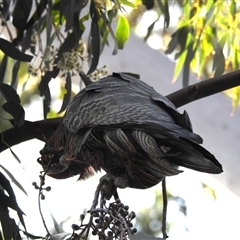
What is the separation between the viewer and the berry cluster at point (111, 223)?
0.56 meters

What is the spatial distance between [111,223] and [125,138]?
0.09 m

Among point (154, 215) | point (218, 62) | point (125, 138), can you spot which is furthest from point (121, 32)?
point (154, 215)

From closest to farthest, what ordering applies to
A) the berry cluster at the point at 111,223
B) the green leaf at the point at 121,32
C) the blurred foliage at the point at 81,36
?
the berry cluster at the point at 111,223
the blurred foliage at the point at 81,36
the green leaf at the point at 121,32

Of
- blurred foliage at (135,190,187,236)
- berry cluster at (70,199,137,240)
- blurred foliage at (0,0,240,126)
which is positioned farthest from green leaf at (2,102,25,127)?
blurred foliage at (135,190,187,236)

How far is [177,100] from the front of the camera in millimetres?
871

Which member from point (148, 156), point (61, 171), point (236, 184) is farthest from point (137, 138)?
point (236, 184)

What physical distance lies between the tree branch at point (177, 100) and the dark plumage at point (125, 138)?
0.11m

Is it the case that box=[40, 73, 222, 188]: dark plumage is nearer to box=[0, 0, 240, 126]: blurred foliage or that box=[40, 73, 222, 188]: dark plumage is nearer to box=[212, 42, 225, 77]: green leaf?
box=[0, 0, 240, 126]: blurred foliage

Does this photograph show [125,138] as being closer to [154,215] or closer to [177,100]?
[177,100]

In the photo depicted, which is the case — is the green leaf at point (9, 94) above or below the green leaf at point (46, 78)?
below

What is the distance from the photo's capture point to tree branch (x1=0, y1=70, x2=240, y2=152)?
0.88 metres

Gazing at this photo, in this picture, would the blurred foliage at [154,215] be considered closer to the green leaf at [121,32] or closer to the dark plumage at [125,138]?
the green leaf at [121,32]

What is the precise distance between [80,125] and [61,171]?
0.11 metres

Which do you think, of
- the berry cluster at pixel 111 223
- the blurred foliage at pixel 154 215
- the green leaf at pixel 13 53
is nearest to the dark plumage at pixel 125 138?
the berry cluster at pixel 111 223
